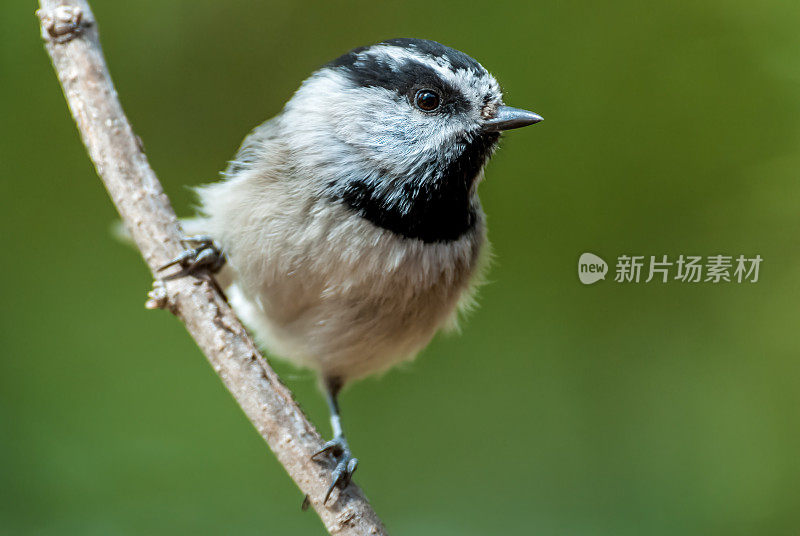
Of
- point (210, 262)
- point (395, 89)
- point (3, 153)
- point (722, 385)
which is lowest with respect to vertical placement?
point (722, 385)

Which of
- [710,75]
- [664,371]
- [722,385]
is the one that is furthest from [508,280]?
[710,75]

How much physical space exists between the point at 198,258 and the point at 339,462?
1.73 ft

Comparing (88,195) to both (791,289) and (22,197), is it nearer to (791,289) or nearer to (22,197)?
(22,197)

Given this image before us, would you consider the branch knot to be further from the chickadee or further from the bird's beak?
the bird's beak

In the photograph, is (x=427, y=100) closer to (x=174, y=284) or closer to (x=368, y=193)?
(x=368, y=193)

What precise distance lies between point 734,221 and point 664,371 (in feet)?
1.85

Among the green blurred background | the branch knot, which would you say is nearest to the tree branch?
the branch knot

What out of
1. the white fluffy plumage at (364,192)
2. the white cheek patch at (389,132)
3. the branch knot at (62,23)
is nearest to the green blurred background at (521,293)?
the white fluffy plumage at (364,192)

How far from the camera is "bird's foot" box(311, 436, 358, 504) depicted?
1441 mm

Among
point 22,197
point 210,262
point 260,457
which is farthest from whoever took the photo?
point 260,457

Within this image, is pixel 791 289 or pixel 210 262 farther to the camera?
pixel 791 289

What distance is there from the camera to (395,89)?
5.37ft

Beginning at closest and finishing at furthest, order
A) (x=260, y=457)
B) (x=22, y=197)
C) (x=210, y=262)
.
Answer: (x=210, y=262) < (x=22, y=197) < (x=260, y=457)

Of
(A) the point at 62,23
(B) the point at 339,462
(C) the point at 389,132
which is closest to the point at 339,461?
(B) the point at 339,462
